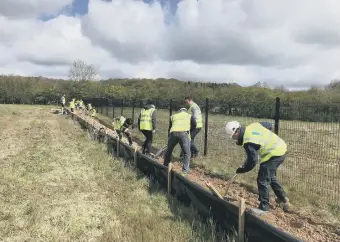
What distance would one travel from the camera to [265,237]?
4.72 metres

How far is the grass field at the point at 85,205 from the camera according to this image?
5.92 meters

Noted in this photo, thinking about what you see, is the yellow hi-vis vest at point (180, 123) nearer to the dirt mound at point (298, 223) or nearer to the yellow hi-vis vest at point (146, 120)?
the dirt mound at point (298, 223)

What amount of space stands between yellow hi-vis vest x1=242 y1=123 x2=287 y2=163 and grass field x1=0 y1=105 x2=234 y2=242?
152 cm

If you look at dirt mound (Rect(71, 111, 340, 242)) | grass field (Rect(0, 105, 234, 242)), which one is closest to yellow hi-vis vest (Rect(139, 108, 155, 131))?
grass field (Rect(0, 105, 234, 242))

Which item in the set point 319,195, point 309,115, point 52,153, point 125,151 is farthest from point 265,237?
point 52,153

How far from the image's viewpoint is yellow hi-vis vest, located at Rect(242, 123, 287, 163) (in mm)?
6418

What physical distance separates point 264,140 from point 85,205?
347 cm

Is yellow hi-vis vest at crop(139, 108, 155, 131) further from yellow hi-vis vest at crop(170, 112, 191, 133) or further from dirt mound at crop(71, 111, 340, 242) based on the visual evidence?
dirt mound at crop(71, 111, 340, 242)

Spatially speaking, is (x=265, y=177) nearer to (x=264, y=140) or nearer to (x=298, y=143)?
(x=264, y=140)

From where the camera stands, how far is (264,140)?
21.2 ft

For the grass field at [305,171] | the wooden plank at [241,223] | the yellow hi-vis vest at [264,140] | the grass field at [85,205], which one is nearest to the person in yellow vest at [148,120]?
the grass field at [85,205]

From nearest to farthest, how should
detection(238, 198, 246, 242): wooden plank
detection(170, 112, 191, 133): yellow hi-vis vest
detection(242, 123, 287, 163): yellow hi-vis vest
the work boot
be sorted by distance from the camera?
detection(238, 198, 246, 242): wooden plank < detection(242, 123, 287, 163): yellow hi-vis vest < the work boot < detection(170, 112, 191, 133): yellow hi-vis vest

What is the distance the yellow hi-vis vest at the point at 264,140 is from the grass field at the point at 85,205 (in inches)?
60.0

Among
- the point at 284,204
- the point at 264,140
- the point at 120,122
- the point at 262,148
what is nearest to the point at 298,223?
the point at 284,204
